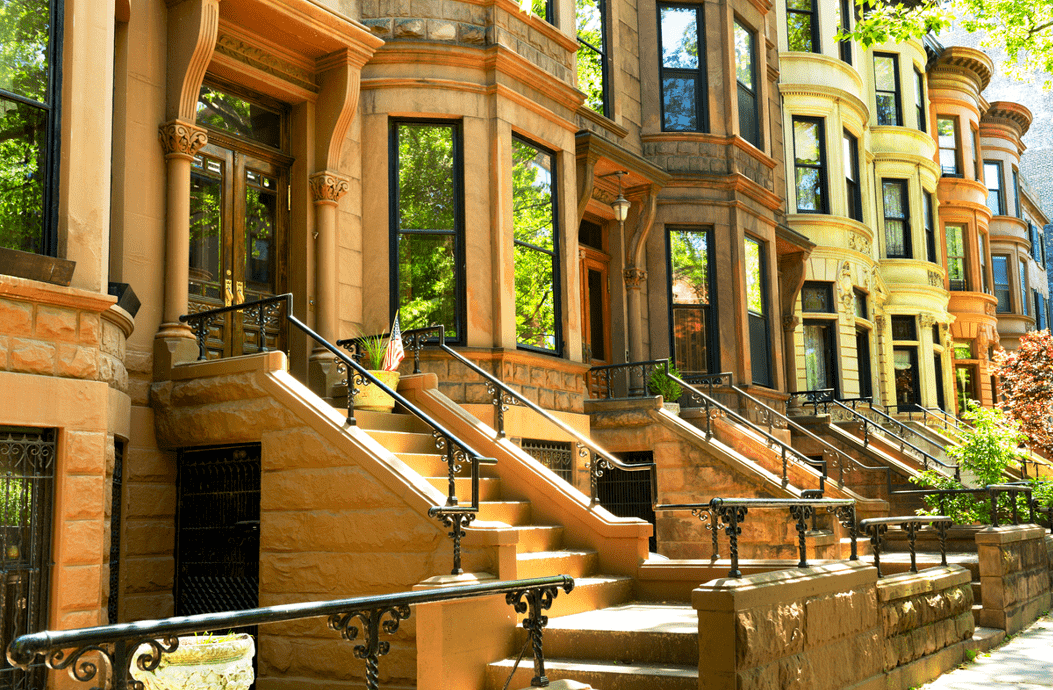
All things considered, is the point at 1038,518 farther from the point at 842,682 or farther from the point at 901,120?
the point at 901,120

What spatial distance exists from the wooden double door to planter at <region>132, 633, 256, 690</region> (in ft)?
Answer: 17.3

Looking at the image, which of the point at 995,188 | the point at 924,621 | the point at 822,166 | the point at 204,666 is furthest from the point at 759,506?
the point at 995,188

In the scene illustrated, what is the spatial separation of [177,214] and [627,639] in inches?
243

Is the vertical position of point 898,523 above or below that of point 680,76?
below

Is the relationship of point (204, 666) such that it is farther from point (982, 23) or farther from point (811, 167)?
point (811, 167)

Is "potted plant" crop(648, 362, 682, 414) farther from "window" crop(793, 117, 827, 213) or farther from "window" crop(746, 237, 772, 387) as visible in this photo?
"window" crop(793, 117, 827, 213)

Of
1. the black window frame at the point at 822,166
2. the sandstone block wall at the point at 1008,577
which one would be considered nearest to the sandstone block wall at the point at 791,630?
the sandstone block wall at the point at 1008,577

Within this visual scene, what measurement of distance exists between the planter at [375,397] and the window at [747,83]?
443 inches

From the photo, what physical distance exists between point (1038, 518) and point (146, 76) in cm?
1369

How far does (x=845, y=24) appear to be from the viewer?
83.4ft

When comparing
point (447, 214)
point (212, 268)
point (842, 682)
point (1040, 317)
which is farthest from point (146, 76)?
point (1040, 317)

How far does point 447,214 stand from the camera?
12.5 m

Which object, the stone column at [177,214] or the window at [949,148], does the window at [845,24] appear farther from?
the stone column at [177,214]

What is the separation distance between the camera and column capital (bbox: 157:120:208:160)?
1016 cm
